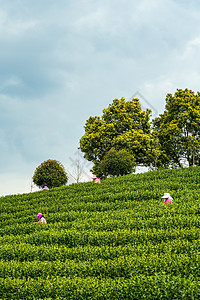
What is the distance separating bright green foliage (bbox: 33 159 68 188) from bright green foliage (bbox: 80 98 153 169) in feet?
14.8

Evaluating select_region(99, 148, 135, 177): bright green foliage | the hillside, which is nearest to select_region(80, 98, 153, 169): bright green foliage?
select_region(99, 148, 135, 177): bright green foliage

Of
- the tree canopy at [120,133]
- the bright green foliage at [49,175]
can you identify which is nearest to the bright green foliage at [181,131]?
the tree canopy at [120,133]

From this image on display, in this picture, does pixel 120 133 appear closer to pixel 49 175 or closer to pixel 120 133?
pixel 120 133

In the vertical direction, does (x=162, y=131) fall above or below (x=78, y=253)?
above

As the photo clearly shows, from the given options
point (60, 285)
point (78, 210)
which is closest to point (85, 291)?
point (60, 285)

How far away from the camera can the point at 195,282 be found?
5371mm

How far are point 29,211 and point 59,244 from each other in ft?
20.1

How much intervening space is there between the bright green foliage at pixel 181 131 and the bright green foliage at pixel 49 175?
429 inches

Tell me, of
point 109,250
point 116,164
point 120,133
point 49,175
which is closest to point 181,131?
point 120,133

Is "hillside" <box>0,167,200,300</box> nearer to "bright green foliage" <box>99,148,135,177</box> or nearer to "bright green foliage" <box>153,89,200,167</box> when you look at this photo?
"bright green foliage" <box>99,148,135,177</box>

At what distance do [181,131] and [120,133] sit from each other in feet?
20.9

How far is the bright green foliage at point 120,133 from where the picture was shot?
2722 centimetres

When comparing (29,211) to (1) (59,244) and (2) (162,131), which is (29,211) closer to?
(1) (59,244)

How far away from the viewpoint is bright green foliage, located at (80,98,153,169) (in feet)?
89.3
